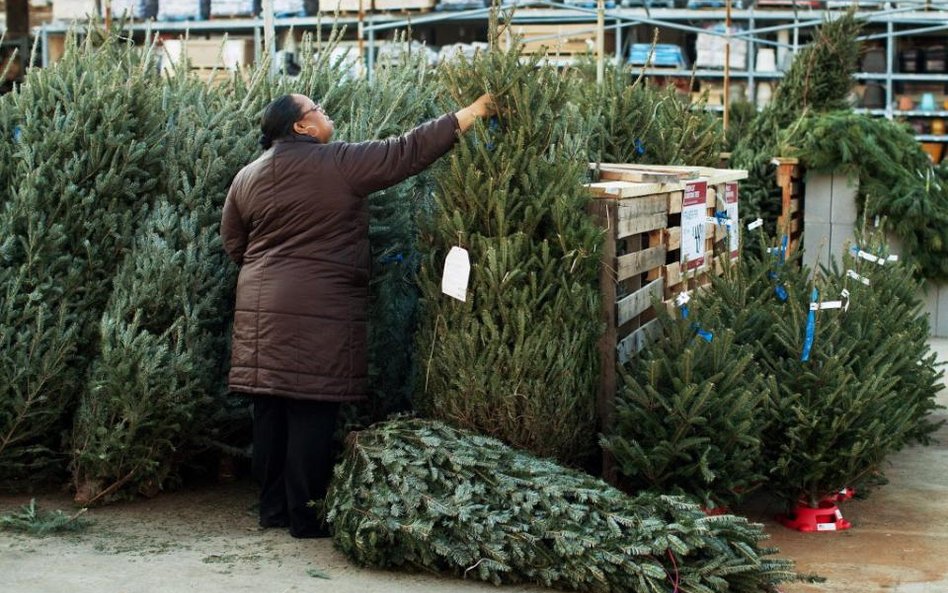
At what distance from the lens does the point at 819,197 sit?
417 inches

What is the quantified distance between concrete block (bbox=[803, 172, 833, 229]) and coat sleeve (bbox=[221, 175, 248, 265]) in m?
6.35

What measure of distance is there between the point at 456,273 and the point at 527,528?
45.4 inches

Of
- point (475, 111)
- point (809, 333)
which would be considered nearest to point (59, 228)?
point (475, 111)

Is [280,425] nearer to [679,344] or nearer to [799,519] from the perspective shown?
[679,344]

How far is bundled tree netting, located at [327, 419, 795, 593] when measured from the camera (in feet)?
14.6

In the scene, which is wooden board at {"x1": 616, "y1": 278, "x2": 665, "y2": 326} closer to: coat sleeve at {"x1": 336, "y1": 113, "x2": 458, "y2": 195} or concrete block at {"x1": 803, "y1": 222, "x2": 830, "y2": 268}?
coat sleeve at {"x1": 336, "y1": 113, "x2": 458, "y2": 195}

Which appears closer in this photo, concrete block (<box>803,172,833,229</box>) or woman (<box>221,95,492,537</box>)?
woman (<box>221,95,492,537</box>)

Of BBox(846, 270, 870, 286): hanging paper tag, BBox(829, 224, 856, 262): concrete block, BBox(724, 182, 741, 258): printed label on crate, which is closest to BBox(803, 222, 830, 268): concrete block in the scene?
BBox(829, 224, 856, 262): concrete block

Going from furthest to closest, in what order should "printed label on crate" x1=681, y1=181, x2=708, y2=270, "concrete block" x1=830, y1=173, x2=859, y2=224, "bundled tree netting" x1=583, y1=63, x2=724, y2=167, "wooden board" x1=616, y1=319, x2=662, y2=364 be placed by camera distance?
"concrete block" x1=830, y1=173, x2=859, y2=224, "bundled tree netting" x1=583, y1=63, x2=724, y2=167, "printed label on crate" x1=681, y1=181, x2=708, y2=270, "wooden board" x1=616, y1=319, x2=662, y2=364

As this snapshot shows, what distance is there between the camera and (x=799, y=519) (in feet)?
18.5

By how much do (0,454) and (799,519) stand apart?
11.1ft

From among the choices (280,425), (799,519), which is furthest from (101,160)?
(799,519)

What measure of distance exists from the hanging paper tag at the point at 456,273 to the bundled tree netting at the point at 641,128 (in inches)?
92.5

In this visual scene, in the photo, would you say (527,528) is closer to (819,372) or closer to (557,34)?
→ (819,372)
